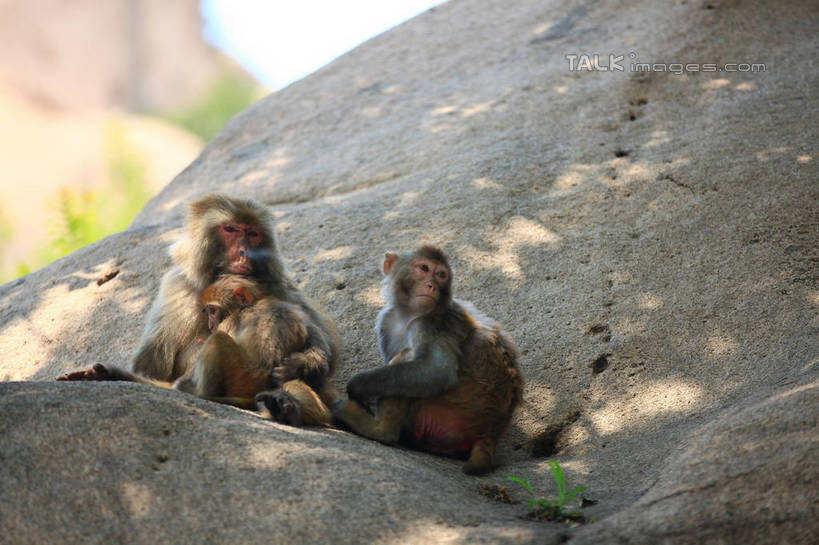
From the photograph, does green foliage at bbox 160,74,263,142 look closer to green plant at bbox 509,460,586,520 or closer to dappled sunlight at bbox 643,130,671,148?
dappled sunlight at bbox 643,130,671,148

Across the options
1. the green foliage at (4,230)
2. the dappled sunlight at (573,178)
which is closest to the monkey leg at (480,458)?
the dappled sunlight at (573,178)

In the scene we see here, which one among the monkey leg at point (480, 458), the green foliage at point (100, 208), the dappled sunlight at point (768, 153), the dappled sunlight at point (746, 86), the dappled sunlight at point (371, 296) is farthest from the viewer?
the green foliage at point (100, 208)

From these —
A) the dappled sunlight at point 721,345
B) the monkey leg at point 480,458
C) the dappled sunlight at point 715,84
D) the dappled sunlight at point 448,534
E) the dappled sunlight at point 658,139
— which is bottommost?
the dappled sunlight at point 721,345

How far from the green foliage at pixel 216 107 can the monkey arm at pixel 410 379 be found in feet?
95.6

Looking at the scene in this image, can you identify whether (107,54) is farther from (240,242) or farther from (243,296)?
(243,296)

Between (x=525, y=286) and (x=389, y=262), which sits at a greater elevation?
(x=389, y=262)

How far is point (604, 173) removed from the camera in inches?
283

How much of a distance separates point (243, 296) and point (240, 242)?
1.35 ft

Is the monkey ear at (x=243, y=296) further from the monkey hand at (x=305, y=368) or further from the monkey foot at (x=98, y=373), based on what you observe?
the monkey foot at (x=98, y=373)

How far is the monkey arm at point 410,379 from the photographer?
461 cm

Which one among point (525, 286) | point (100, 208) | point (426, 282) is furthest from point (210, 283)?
point (100, 208)

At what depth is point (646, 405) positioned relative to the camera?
5082 mm

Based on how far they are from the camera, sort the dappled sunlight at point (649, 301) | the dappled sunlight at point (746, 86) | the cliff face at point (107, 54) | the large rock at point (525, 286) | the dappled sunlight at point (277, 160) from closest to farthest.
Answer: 1. the large rock at point (525, 286)
2. the dappled sunlight at point (649, 301)
3. the dappled sunlight at point (746, 86)
4. the dappled sunlight at point (277, 160)
5. the cliff face at point (107, 54)

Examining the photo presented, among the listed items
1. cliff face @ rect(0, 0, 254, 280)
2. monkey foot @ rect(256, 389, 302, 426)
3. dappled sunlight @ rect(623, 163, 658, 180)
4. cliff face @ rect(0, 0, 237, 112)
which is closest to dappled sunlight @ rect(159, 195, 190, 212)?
dappled sunlight @ rect(623, 163, 658, 180)
